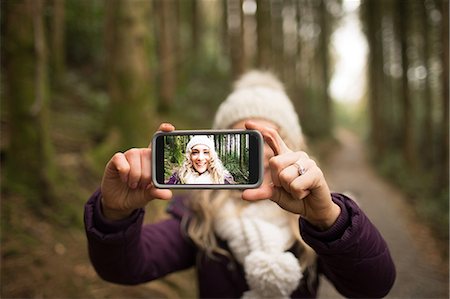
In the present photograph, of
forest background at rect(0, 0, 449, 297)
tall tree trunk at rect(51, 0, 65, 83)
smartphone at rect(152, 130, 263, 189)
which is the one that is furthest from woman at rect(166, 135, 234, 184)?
tall tree trunk at rect(51, 0, 65, 83)

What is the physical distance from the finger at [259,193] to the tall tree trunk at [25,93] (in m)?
3.23

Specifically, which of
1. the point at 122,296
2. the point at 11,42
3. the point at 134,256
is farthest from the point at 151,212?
the point at 11,42

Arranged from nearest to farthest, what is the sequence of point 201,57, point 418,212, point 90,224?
point 90,224
point 418,212
point 201,57

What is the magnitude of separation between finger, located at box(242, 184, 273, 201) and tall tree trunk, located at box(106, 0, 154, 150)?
2.07m

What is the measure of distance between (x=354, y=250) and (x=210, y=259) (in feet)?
2.76

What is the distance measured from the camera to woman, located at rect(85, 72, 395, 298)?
56.9 inches

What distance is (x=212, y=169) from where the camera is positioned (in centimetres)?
142

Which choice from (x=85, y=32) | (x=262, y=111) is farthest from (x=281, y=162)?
(x=85, y=32)

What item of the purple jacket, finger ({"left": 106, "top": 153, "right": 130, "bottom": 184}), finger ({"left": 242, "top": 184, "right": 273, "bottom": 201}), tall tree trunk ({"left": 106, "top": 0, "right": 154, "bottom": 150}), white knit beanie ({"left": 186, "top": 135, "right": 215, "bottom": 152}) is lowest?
the purple jacket

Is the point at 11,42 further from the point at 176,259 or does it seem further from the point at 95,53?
the point at 95,53

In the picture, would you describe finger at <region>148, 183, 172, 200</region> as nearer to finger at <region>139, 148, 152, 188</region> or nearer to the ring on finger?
finger at <region>139, 148, 152, 188</region>

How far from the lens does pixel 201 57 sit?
18.7 meters

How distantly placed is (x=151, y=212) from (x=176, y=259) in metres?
1.71

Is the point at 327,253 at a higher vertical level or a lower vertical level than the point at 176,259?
higher
